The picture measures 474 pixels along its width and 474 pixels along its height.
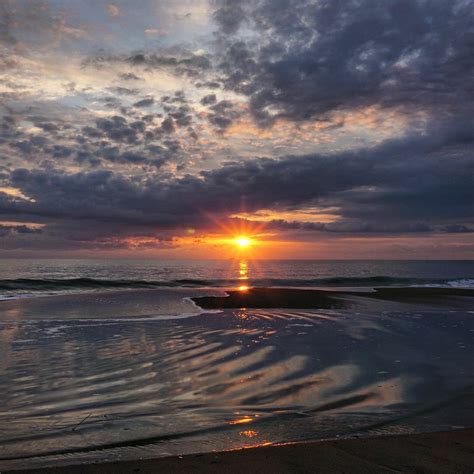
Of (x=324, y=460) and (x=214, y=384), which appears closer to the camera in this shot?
(x=324, y=460)

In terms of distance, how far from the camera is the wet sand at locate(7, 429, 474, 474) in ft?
16.1

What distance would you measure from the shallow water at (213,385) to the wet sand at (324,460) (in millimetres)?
563

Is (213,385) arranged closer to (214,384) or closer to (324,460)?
(214,384)

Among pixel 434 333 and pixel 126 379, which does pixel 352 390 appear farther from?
pixel 434 333

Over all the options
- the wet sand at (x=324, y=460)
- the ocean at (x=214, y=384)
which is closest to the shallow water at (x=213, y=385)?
the ocean at (x=214, y=384)

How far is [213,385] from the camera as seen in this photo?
382 inches

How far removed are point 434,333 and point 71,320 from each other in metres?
17.3

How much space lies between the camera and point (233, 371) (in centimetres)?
1107

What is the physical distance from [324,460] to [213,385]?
4848 mm

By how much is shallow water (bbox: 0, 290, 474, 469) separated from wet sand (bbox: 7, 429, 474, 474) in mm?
563

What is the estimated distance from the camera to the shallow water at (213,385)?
6512mm

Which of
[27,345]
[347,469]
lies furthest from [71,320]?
[347,469]

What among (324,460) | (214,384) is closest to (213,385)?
(214,384)

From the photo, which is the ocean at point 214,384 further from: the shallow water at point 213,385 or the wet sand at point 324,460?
the wet sand at point 324,460
